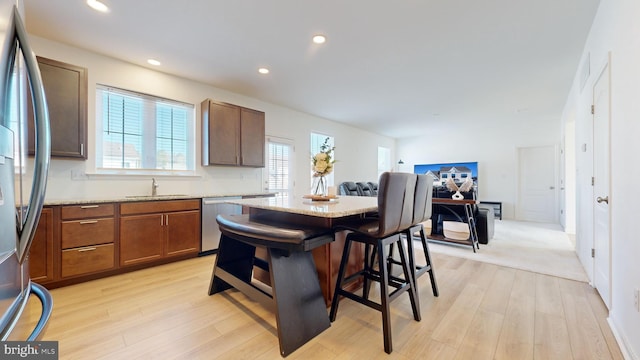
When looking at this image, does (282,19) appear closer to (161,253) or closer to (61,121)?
(61,121)

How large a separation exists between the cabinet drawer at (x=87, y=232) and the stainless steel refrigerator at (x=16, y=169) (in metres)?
2.22

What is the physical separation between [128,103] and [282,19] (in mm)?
2397

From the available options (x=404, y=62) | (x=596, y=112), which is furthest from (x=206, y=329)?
(x=596, y=112)

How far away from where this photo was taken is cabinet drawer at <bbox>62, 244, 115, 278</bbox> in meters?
2.47

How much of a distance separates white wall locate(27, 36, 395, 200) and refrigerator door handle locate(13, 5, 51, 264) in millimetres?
2809

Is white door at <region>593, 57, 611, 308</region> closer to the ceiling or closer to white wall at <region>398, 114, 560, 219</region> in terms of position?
the ceiling

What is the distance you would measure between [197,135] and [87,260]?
2033 millimetres

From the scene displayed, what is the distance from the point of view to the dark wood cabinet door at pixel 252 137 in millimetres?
4059

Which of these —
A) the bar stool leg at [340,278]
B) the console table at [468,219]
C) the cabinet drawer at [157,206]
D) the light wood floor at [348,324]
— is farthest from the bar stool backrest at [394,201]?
the cabinet drawer at [157,206]

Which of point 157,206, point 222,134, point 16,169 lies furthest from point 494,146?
point 16,169

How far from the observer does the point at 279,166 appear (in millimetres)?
5117

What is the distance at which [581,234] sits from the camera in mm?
3203

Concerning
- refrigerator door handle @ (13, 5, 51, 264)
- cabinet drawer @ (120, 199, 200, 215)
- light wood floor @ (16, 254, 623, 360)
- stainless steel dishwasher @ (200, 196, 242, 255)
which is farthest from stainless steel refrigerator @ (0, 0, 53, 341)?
stainless steel dishwasher @ (200, 196, 242, 255)

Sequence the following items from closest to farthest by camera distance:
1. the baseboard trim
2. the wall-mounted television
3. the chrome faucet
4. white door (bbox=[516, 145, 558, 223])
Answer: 1. the baseboard trim
2. the chrome faucet
3. white door (bbox=[516, 145, 558, 223])
4. the wall-mounted television
